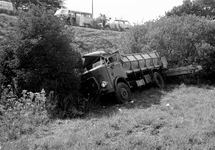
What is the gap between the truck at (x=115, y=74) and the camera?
835 cm

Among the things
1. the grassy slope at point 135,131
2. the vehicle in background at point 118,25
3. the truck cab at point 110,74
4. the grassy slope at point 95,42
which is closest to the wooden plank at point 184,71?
the truck cab at point 110,74

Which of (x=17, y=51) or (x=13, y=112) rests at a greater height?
(x=17, y=51)

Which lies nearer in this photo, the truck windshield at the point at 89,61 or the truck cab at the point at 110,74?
the truck cab at the point at 110,74

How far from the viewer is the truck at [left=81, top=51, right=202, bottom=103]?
8.35 m

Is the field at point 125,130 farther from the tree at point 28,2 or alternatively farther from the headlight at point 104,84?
the tree at point 28,2

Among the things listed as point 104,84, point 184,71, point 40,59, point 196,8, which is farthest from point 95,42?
point 196,8

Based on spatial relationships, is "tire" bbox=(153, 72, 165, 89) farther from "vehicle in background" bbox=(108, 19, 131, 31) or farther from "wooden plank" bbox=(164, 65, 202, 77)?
"vehicle in background" bbox=(108, 19, 131, 31)

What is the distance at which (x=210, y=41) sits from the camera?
14188 millimetres

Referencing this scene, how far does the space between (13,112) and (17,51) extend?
2.45 m

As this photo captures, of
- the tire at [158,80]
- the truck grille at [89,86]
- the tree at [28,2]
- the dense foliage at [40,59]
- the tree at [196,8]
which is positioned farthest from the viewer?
the tree at [196,8]

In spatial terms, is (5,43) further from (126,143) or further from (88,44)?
(88,44)

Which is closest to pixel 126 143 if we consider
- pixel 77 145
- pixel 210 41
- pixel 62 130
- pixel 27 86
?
pixel 77 145

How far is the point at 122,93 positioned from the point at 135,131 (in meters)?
3.28

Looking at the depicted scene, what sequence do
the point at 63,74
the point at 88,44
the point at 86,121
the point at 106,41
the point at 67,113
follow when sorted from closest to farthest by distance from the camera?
1. the point at 86,121
2. the point at 67,113
3. the point at 63,74
4. the point at 88,44
5. the point at 106,41
